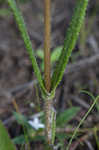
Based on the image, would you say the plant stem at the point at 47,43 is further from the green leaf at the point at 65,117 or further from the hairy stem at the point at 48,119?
the green leaf at the point at 65,117

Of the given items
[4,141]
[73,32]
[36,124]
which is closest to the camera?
[73,32]

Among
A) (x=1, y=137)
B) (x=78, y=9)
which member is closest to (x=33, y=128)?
(x=1, y=137)

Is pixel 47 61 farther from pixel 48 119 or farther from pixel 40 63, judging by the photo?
pixel 40 63

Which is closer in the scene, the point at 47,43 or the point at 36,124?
the point at 47,43

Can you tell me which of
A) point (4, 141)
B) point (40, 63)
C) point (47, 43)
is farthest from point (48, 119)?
point (40, 63)

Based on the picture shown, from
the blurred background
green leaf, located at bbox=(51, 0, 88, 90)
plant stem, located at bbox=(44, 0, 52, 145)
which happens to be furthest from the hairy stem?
the blurred background

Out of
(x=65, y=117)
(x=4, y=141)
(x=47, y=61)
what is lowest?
(x=65, y=117)

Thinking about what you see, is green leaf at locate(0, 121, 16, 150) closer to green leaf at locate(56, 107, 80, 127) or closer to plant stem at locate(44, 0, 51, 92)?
plant stem at locate(44, 0, 51, 92)

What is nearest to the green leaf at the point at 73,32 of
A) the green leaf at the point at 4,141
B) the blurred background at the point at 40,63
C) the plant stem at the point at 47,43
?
the plant stem at the point at 47,43
